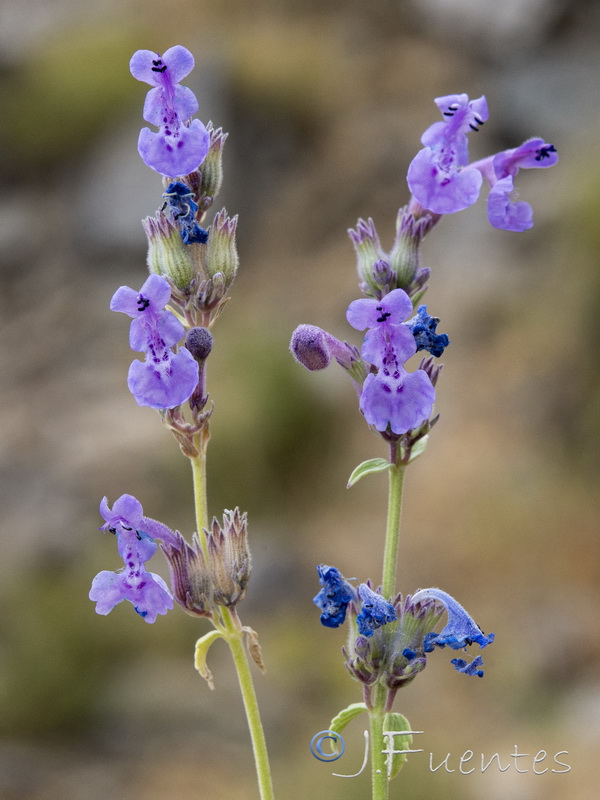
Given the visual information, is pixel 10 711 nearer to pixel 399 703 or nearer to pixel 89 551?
pixel 89 551

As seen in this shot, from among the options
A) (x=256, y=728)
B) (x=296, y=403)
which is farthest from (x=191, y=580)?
(x=296, y=403)

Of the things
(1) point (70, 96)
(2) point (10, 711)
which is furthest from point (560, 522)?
(1) point (70, 96)

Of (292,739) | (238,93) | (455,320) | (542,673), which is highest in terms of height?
(238,93)

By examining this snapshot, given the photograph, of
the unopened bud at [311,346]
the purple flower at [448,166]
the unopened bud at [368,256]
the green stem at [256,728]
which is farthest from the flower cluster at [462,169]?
the green stem at [256,728]

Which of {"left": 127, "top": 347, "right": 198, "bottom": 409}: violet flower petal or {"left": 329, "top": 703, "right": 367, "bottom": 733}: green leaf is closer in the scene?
{"left": 127, "top": 347, "right": 198, "bottom": 409}: violet flower petal

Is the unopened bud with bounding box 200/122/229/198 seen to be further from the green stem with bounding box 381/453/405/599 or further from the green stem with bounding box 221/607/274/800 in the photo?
the green stem with bounding box 221/607/274/800

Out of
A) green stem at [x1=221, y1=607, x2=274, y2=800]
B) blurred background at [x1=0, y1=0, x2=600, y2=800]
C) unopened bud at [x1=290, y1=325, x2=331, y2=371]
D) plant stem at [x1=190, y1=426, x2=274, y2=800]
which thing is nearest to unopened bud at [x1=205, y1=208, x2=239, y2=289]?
unopened bud at [x1=290, y1=325, x2=331, y2=371]
